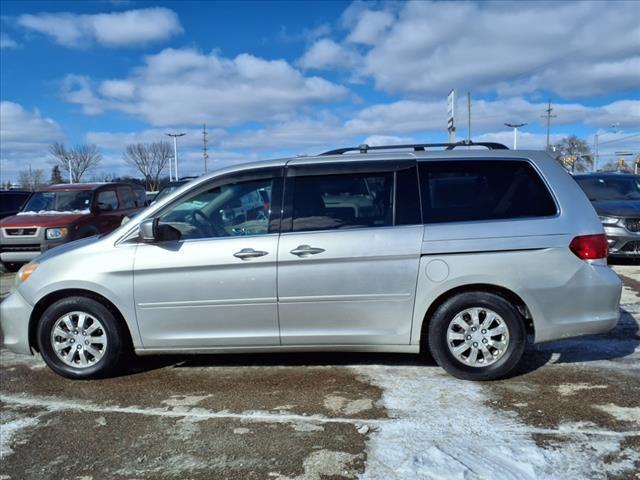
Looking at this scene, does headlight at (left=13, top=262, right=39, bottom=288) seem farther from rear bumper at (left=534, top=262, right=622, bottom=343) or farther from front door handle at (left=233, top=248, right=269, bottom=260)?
rear bumper at (left=534, top=262, right=622, bottom=343)

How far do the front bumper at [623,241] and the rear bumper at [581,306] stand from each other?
5799 millimetres

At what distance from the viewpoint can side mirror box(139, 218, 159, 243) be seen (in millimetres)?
4258

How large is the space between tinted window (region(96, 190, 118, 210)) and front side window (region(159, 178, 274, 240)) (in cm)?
719

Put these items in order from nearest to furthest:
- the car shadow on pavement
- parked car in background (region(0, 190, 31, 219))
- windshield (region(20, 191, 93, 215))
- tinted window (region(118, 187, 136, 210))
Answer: the car shadow on pavement, windshield (region(20, 191, 93, 215)), tinted window (region(118, 187, 136, 210)), parked car in background (region(0, 190, 31, 219))

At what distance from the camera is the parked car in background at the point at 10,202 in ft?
45.1

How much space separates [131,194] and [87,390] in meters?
8.66

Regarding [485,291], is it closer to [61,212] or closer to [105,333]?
[105,333]

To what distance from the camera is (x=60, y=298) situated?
4.53m

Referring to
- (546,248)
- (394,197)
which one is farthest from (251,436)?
(546,248)

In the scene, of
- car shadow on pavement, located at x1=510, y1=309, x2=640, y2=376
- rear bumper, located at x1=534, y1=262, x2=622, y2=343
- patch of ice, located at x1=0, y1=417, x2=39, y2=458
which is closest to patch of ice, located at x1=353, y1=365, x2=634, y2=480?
rear bumper, located at x1=534, y1=262, x2=622, y2=343

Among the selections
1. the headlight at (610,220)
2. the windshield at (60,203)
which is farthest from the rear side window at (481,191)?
the windshield at (60,203)

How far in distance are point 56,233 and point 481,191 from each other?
330 inches

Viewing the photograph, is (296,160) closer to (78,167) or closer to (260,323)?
(260,323)

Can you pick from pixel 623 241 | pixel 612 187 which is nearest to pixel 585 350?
pixel 623 241
